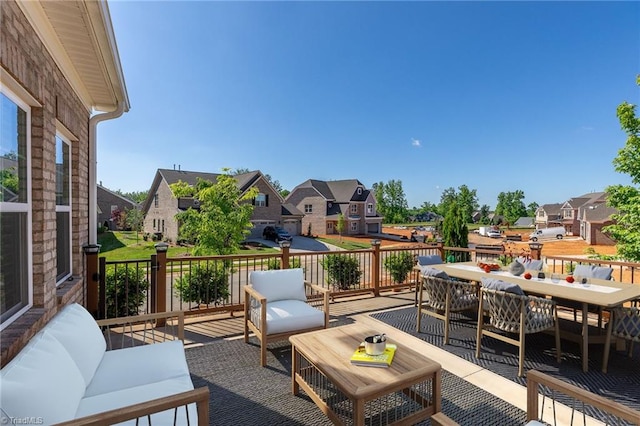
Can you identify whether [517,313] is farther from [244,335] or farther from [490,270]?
[244,335]

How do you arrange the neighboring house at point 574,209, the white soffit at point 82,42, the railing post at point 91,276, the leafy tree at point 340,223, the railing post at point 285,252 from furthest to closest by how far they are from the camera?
1. the neighboring house at point 574,209
2. the leafy tree at point 340,223
3. the railing post at point 285,252
4. the railing post at point 91,276
5. the white soffit at point 82,42

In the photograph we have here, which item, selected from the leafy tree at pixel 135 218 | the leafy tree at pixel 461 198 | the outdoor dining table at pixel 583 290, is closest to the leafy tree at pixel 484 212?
the leafy tree at pixel 461 198

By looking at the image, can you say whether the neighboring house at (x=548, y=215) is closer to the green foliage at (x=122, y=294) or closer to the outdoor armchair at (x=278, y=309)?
the outdoor armchair at (x=278, y=309)

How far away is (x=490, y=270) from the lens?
14.4 feet

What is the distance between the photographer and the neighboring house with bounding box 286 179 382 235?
30359mm

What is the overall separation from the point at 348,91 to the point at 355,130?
6757 mm

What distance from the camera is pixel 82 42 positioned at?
8.41 ft

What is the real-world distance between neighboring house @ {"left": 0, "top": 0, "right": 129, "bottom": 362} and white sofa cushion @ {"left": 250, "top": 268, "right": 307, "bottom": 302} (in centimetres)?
188

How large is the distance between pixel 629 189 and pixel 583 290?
6376 mm

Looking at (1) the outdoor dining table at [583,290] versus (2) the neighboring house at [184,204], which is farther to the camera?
(2) the neighboring house at [184,204]

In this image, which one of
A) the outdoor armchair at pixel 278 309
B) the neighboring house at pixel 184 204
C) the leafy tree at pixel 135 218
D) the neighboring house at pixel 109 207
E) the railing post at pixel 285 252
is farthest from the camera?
the neighboring house at pixel 109 207

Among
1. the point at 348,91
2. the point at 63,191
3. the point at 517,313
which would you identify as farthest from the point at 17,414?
the point at 348,91

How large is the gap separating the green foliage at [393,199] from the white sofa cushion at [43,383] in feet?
156

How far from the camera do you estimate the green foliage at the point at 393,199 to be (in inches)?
1911
